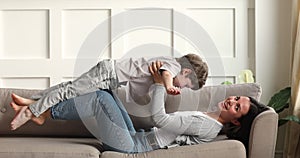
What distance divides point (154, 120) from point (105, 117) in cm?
25

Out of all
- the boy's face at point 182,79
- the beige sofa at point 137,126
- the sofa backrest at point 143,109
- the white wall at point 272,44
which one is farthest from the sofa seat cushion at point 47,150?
the white wall at point 272,44

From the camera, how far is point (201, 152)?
2535mm

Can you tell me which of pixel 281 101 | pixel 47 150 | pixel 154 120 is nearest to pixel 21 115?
pixel 47 150

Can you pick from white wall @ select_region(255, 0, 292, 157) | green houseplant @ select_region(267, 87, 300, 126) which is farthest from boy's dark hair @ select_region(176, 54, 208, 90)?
white wall @ select_region(255, 0, 292, 157)

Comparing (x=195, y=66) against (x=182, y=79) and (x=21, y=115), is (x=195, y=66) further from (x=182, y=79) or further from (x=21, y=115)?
(x=21, y=115)

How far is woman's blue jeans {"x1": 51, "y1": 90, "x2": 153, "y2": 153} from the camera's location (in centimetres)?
266

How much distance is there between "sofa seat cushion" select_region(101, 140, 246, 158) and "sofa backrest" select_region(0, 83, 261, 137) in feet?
1.73

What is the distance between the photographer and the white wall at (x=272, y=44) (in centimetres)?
391

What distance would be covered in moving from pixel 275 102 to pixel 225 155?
1353 millimetres

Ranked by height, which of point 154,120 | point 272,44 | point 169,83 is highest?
point 272,44

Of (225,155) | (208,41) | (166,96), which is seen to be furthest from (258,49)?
(225,155)

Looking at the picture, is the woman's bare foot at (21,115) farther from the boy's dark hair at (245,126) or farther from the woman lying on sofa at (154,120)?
the boy's dark hair at (245,126)

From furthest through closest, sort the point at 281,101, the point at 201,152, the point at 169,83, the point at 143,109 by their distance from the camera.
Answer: the point at 281,101
the point at 143,109
the point at 169,83
the point at 201,152

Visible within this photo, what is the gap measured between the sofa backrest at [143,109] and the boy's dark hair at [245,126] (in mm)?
264
